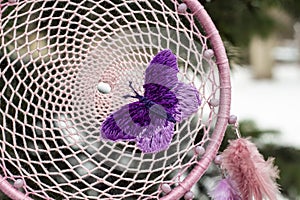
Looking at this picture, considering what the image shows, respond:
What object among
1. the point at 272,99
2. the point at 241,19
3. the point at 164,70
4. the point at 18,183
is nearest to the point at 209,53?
the point at 164,70

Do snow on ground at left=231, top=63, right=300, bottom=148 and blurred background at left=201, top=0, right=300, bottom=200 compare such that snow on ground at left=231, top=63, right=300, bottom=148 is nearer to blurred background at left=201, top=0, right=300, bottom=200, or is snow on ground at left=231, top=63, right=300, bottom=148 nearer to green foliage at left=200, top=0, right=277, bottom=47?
blurred background at left=201, top=0, right=300, bottom=200

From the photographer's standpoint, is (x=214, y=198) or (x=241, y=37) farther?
(x=241, y=37)

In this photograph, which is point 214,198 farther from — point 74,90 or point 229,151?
point 74,90

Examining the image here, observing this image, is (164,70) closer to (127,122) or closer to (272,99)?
(127,122)

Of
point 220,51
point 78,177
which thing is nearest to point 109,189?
point 78,177

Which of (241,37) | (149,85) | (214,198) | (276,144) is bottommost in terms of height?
(276,144)

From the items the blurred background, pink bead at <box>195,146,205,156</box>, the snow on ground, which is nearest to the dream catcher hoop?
pink bead at <box>195,146,205,156</box>

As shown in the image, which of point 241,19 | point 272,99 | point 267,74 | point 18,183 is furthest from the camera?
point 267,74
